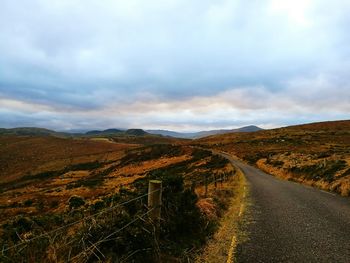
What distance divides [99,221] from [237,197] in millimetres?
12443

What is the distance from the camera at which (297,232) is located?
10.5 metres

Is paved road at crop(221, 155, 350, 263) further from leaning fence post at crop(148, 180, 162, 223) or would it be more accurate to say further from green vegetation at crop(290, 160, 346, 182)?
green vegetation at crop(290, 160, 346, 182)

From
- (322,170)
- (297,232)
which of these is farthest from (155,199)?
(322,170)

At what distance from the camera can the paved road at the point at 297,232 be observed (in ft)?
27.1

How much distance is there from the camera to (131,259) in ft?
22.0

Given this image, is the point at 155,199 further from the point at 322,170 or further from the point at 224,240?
the point at 322,170

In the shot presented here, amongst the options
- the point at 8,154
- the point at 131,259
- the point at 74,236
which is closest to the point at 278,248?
the point at 131,259

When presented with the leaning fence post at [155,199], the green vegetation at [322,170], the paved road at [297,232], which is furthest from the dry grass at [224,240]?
the green vegetation at [322,170]

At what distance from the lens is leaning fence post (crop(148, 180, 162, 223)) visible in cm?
851

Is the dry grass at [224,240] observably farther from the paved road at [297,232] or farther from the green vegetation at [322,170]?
the green vegetation at [322,170]

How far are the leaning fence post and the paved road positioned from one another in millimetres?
2221

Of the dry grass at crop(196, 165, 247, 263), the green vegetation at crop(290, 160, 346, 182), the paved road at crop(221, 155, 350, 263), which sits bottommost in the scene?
A: the dry grass at crop(196, 165, 247, 263)

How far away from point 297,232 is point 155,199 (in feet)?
15.9

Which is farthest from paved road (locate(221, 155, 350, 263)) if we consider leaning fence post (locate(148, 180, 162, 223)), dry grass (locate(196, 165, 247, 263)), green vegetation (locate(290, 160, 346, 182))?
green vegetation (locate(290, 160, 346, 182))
